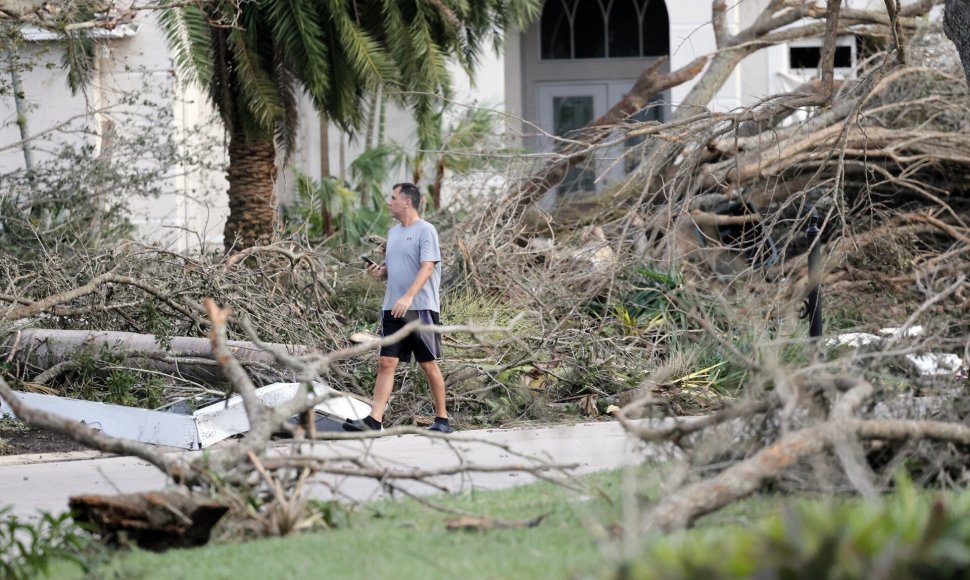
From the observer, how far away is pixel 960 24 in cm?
620

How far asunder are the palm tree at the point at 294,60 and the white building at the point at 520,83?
48.8 inches

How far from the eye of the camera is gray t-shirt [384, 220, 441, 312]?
8.41 m

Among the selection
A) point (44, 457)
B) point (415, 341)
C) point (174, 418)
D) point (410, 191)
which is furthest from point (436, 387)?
point (44, 457)

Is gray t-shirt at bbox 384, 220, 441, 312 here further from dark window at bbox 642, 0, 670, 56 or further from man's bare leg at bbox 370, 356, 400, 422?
dark window at bbox 642, 0, 670, 56

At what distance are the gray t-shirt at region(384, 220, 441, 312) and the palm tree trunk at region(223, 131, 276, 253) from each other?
5.44m

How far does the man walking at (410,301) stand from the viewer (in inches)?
326

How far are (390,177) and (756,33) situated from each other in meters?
Result: 7.25

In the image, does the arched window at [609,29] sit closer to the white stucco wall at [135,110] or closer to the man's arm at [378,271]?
the white stucco wall at [135,110]

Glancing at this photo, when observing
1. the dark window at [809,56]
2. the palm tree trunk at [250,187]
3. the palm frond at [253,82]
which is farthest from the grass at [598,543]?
the dark window at [809,56]

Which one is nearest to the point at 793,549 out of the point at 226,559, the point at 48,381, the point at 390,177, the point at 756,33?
the point at 226,559

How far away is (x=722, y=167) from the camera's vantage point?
11.6m

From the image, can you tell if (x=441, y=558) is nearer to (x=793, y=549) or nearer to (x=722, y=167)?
(x=793, y=549)

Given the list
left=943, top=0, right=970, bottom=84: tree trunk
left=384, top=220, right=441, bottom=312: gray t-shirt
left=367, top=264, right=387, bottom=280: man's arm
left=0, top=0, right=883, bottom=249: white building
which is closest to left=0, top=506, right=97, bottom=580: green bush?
left=384, top=220, right=441, bottom=312: gray t-shirt

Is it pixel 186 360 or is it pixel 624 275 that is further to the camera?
pixel 624 275
